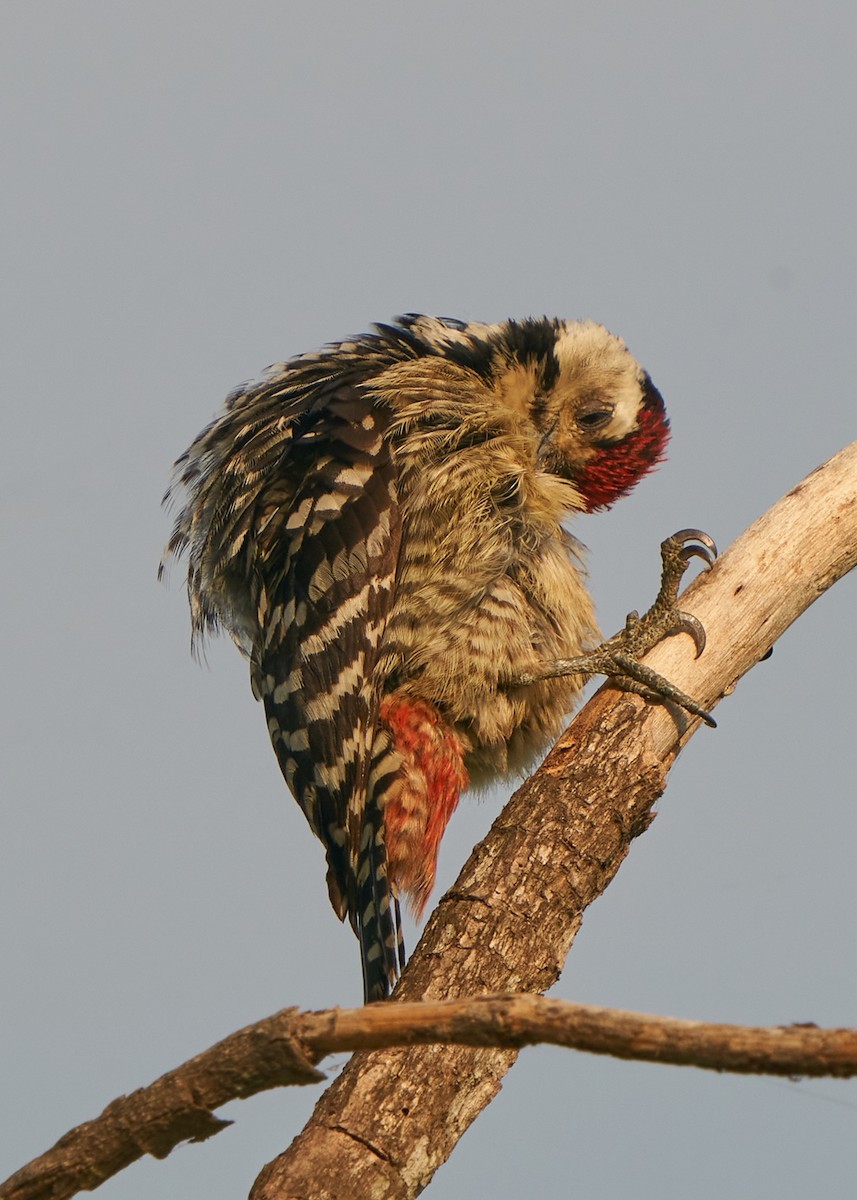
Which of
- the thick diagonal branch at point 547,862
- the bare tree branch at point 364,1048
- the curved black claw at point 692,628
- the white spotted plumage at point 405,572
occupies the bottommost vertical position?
the bare tree branch at point 364,1048

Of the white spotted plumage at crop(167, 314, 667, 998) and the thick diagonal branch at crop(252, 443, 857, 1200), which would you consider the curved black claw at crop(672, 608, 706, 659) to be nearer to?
the thick diagonal branch at crop(252, 443, 857, 1200)

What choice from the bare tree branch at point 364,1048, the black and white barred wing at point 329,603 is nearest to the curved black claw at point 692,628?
the black and white barred wing at point 329,603

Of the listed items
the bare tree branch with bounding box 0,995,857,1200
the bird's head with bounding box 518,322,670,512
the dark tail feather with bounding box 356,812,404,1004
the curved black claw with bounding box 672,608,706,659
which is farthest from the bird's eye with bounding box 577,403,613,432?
the bare tree branch with bounding box 0,995,857,1200

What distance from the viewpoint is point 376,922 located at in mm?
4105

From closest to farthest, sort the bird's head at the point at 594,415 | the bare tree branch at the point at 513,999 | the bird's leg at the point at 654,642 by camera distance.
A: the bare tree branch at the point at 513,999
the bird's leg at the point at 654,642
the bird's head at the point at 594,415

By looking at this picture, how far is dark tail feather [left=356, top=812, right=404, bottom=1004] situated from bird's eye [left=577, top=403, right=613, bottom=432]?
1.59 meters

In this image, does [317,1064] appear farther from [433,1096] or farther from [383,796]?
[383,796]

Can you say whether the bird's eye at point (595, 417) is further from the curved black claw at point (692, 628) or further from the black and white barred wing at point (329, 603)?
the curved black claw at point (692, 628)

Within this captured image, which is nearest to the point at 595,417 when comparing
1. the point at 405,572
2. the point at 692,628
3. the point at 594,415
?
the point at 594,415

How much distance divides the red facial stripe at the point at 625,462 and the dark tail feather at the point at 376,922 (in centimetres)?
148

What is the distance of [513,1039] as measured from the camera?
2.12 metres

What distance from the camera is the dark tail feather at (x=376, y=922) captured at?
4.09 metres

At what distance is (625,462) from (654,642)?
1.08 m

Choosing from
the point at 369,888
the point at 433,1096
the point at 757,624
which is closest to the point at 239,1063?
the point at 433,1096
